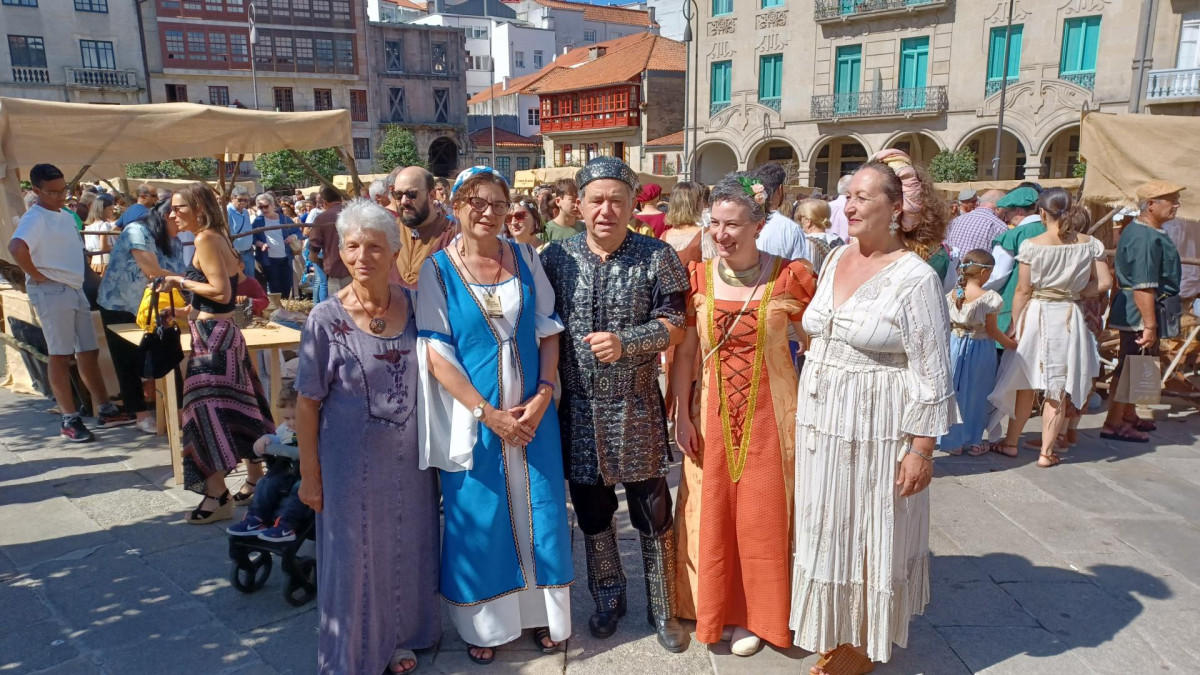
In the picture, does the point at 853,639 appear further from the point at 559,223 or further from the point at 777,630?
the point at 559,223

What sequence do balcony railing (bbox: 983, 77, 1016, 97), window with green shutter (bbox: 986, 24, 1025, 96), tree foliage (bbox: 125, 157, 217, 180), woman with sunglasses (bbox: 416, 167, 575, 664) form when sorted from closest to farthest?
1. woman with sunglasses (bbox: 416, 167, 575, 664)
2. window with green shutter (bbox: 986, 24, 1025, 96)
3. balcony railing (bbox: 983, 77, 1016, 97)
4. tree foliage (bbox: 125, 157, 217, 180)

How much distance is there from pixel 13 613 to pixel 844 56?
29885 mm

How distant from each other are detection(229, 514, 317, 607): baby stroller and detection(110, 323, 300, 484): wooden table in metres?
1.29

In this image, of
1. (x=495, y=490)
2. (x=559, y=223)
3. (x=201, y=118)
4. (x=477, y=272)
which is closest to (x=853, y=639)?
(x=495, y=490)

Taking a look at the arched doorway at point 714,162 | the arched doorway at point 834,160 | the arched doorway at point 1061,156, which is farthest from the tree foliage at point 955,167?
the arched doorway at point 714,162

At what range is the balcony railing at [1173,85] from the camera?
21.0 metres

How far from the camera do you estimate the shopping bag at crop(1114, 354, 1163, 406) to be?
18.3 feet

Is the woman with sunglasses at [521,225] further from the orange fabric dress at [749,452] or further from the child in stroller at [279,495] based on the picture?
the orange fabric dress at [749,452]

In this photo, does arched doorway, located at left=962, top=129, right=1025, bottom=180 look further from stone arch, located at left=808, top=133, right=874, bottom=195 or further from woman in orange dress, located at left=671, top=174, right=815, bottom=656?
woman in orange dress, located at left=671, top=174, right=815, bottom=656

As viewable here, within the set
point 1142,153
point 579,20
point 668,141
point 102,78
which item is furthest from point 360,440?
point 579,20

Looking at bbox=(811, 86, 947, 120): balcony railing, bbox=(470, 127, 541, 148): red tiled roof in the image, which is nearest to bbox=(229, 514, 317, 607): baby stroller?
bbox=(811, 86, 947, 120): balcony railing

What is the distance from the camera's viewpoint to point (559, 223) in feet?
22.3

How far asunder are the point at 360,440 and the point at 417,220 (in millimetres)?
2302

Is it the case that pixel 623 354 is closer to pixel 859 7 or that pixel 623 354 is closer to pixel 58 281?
pixel 58 281
